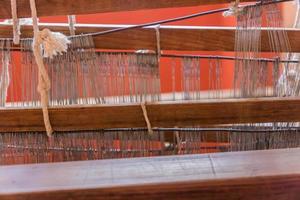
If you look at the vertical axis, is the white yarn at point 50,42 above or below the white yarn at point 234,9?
below

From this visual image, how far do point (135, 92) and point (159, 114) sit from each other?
12.2 inches

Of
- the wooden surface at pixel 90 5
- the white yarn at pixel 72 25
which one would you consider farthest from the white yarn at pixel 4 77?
the wooden surface at pixel 90 5

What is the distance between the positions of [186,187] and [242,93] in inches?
27.6

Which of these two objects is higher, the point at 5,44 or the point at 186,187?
the point at 5,44

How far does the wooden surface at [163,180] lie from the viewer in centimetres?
40

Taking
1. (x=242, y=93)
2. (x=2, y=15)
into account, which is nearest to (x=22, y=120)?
(x=2, y=15)

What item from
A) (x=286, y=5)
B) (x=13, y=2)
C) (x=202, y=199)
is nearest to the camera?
(x=202, y=199)

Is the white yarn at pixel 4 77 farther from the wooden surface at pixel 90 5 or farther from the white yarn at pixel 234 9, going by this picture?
the white yarn at pixel 234 9

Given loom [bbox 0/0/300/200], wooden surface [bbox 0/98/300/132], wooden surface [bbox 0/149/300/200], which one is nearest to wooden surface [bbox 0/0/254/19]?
loom [bbox 0/0/300/200]

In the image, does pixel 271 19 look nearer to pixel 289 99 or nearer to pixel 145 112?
pixel 289 99

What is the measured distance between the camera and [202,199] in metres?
0.40

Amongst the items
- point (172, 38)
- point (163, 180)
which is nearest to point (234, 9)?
point (172, 38)

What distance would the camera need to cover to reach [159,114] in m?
0.82

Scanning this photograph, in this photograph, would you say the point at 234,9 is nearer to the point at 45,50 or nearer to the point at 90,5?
the point at 90,5
